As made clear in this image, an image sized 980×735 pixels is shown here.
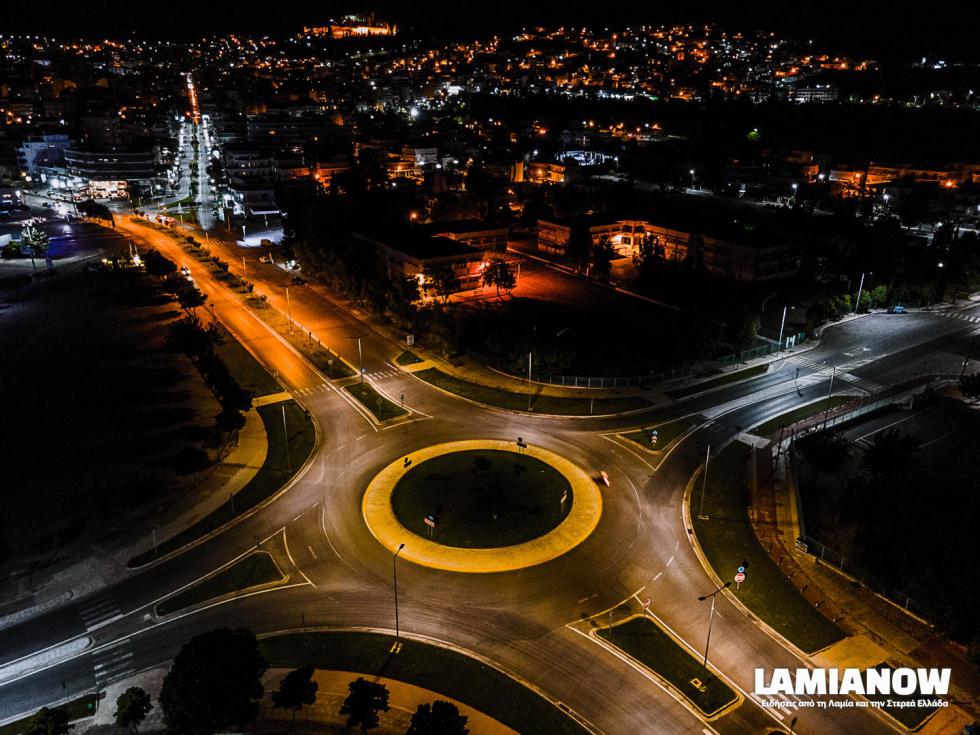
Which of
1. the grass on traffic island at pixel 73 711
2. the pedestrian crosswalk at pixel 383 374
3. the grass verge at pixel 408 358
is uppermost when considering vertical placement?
the grass verge at pixel 408 358

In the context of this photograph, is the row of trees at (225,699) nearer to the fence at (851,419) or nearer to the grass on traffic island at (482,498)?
the grass on traffic island at (482,498)

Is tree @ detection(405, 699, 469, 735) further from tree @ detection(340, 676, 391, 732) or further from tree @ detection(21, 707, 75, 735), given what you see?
tree @ detection(21, 707, 75, 735)

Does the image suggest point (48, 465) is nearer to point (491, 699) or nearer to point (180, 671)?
point (180, 671)

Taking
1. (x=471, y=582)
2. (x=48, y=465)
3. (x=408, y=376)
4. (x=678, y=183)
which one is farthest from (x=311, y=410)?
(x=678, y=183)

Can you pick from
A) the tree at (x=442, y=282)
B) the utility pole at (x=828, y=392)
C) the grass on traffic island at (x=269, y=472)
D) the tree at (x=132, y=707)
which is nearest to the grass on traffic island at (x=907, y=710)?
the utility pole at (x=828, y=392)

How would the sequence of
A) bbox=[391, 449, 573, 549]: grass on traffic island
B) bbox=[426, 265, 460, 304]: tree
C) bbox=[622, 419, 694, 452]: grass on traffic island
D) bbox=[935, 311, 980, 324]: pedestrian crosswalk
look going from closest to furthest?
bbox=[391, 449, 573, 549]: grass on traffic island, bbox=[622, 419, 694, 452]: grass on traffic island, bbox=[935, 311, 980, 324]: pedestrian crosswalk, bbox=[426, 265, 460, 304]: tree

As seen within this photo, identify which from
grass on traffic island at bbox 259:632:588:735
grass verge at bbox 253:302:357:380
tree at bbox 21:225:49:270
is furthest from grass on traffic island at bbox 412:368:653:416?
tree at bbox 21:225:49:270

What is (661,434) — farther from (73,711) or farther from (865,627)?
(73,711)
